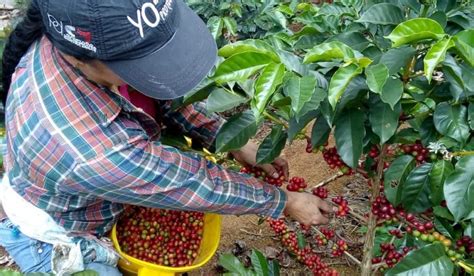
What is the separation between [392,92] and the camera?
129 cm

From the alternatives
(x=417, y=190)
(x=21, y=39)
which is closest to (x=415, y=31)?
(x=417, y=190)

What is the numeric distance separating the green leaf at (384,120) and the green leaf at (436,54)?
0.76 feet

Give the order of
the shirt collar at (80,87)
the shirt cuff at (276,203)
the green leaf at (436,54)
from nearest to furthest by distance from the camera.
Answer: the green leaf at (436,54)
the shirt collar at (80,87)
the shirt cuff at (276,203)

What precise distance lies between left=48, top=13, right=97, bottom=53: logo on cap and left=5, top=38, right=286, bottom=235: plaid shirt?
197 millimetres

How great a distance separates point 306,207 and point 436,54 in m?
0.77

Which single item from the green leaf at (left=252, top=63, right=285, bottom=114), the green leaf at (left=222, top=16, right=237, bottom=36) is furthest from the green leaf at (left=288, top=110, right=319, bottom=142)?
the green leaf at (left=222, top=16, right=237, bottom=36)

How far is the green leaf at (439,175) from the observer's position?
144cm

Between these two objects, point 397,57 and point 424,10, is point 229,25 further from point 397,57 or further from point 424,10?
point 397,57

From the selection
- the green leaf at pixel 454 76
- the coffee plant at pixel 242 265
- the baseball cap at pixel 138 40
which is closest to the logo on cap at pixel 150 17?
the baseball cap at pixel 138 40

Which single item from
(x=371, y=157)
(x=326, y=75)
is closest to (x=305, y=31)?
(x=326, y=75)

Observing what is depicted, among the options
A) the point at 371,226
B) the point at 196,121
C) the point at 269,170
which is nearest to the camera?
the point at 371,226

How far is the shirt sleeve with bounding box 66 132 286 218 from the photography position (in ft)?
5.07

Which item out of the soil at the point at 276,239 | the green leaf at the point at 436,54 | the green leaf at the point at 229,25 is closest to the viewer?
the green leaf at the point at 436,54

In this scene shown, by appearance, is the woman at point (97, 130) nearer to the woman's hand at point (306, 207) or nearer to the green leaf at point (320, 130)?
the woman's hand at point (306, 207)
